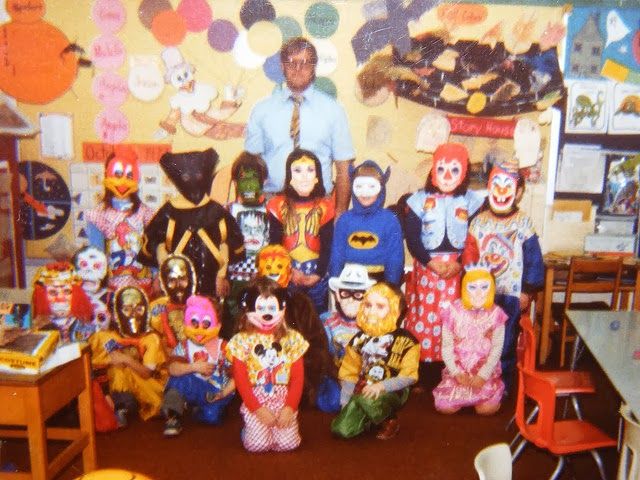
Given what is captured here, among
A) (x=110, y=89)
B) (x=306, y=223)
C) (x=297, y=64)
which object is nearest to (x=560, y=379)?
(x=306, y=223)

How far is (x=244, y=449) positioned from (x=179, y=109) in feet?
8.13

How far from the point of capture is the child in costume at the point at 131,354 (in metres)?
3.83

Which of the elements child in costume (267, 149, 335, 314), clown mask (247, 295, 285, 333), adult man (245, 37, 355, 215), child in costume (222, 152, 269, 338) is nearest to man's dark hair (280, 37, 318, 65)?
adult man (245, 37, 355, 215)

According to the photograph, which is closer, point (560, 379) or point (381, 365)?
point (560, 379)

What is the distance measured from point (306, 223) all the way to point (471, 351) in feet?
4.78

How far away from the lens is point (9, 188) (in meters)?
4.56

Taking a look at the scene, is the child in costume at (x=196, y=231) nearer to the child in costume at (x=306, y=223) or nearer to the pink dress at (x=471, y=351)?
the child in costume at (x=306, y=223)

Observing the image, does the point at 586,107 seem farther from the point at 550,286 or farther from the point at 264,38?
the point at 264,38

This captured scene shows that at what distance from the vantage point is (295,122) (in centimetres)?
444

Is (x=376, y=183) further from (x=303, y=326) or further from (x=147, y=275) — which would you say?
(x=147, y=275)

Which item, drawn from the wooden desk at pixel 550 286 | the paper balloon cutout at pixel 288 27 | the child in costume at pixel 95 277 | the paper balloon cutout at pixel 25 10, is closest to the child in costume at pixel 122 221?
the child in costume at pixel 95 277

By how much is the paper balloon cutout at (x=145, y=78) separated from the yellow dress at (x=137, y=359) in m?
1.77

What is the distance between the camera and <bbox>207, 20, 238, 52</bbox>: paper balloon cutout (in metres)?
4.32

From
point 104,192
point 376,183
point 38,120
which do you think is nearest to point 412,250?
point 376,183
